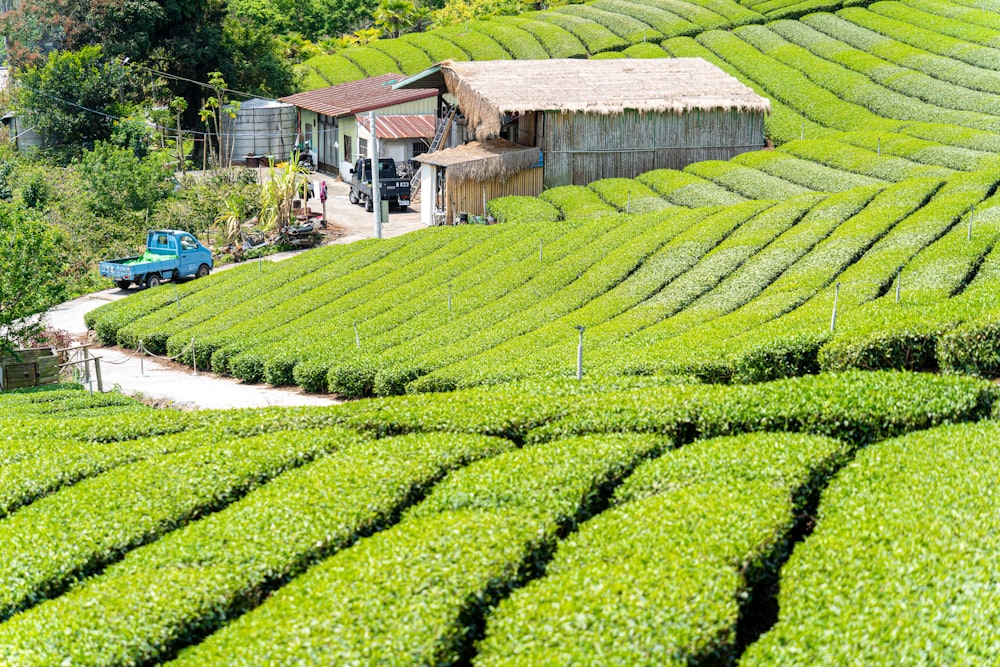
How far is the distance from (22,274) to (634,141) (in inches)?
1212

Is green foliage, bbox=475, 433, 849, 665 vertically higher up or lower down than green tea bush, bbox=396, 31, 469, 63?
lower down

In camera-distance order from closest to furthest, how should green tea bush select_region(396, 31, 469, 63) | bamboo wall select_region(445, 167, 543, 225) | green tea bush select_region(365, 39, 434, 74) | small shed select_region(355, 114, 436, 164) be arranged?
bamboo wall select_region(445, 167, 543, 225) < small shed select_region(355, 114, 436, 164) < green tea bush select_region(396, 31, 469, 63) < green tea bush select_region(365, 39, 434, 74)

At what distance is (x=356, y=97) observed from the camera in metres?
65.2

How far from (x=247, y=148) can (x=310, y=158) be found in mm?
4252

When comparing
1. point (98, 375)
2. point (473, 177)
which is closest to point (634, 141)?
point (473, 177)

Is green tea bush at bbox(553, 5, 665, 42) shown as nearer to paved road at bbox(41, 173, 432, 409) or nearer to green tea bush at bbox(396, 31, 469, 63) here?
green tea bush at bbox(396, 31, 469, 63)

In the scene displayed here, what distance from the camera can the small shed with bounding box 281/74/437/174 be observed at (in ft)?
204

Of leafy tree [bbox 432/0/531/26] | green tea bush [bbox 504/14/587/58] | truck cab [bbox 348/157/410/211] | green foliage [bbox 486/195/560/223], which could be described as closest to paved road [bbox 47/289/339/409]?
green foliage [bbox 486/195/560/223]

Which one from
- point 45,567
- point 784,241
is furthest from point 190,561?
point 784,241

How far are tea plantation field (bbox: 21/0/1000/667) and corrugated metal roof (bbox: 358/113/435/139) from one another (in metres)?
21.4

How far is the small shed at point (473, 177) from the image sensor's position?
4869cm

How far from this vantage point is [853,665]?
11.9 metres

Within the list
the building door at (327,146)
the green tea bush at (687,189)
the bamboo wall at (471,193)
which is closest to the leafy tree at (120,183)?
the building door at (327,146)

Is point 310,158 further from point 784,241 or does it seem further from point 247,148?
point 784,241
